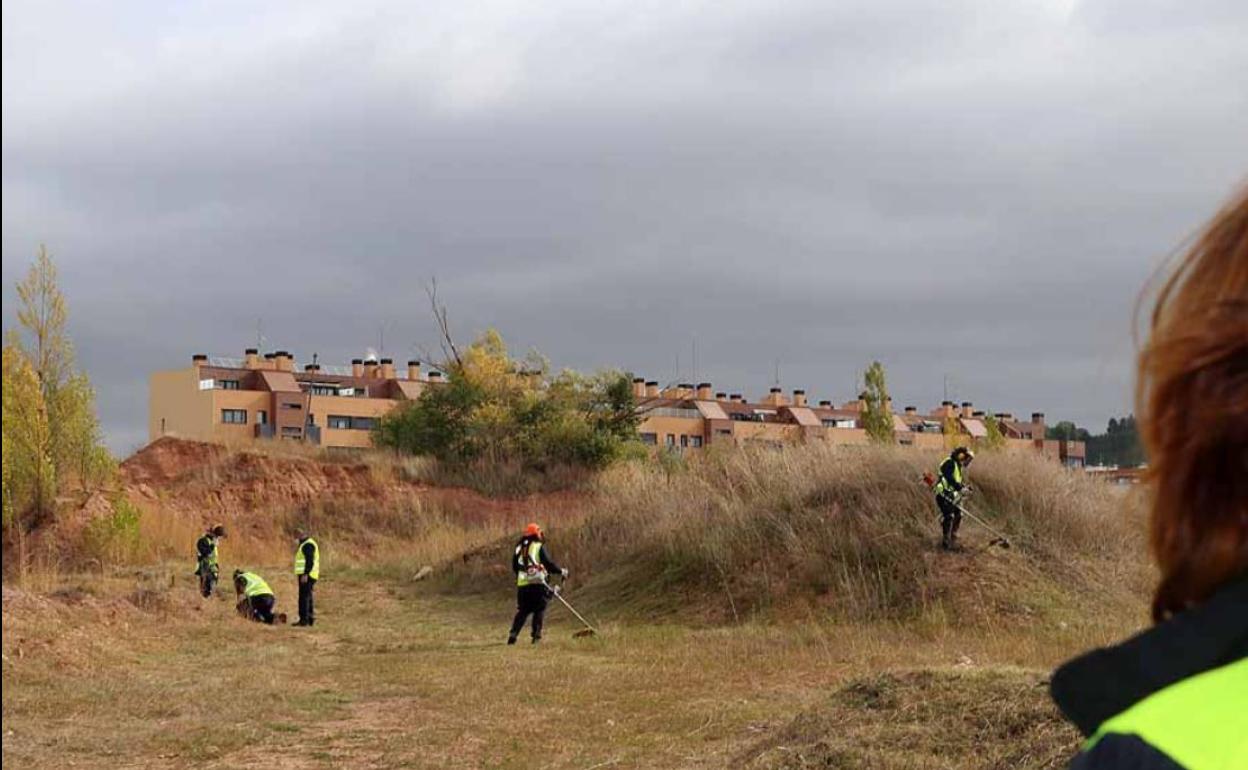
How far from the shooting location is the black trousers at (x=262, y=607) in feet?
81.6

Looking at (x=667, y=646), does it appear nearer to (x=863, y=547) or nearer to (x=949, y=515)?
(x=863, y=547)

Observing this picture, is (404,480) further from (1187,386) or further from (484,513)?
(1187,386)

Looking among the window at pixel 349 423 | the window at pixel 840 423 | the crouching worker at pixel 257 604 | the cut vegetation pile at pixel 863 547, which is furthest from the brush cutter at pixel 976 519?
the window at pixel 840 423

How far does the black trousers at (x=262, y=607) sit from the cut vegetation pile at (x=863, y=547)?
5.95 metres

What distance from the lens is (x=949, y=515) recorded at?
76.6ft

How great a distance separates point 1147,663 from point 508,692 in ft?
47.1

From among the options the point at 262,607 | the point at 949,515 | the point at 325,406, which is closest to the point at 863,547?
the point at 949,515

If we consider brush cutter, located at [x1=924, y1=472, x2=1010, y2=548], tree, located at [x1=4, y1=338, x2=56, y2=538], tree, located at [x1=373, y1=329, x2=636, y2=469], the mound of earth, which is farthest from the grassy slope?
tree, located at [x1=373, y1=329, x2=636, y2=469]

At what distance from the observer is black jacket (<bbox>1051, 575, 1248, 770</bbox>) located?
49.2 inches

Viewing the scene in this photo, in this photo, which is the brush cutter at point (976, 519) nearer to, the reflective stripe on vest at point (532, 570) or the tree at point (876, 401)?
the reflective stripe on vest at point (532, 570)

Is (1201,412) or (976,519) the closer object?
(1201,412)

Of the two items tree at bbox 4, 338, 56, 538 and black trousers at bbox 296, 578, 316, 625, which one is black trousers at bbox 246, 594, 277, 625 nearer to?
black trousers at bbox 296, 578, 316, 625

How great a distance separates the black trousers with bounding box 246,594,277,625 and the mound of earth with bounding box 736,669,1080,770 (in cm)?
1598

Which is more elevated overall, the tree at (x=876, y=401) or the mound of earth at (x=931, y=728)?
the tree at (x=876, y=401)
